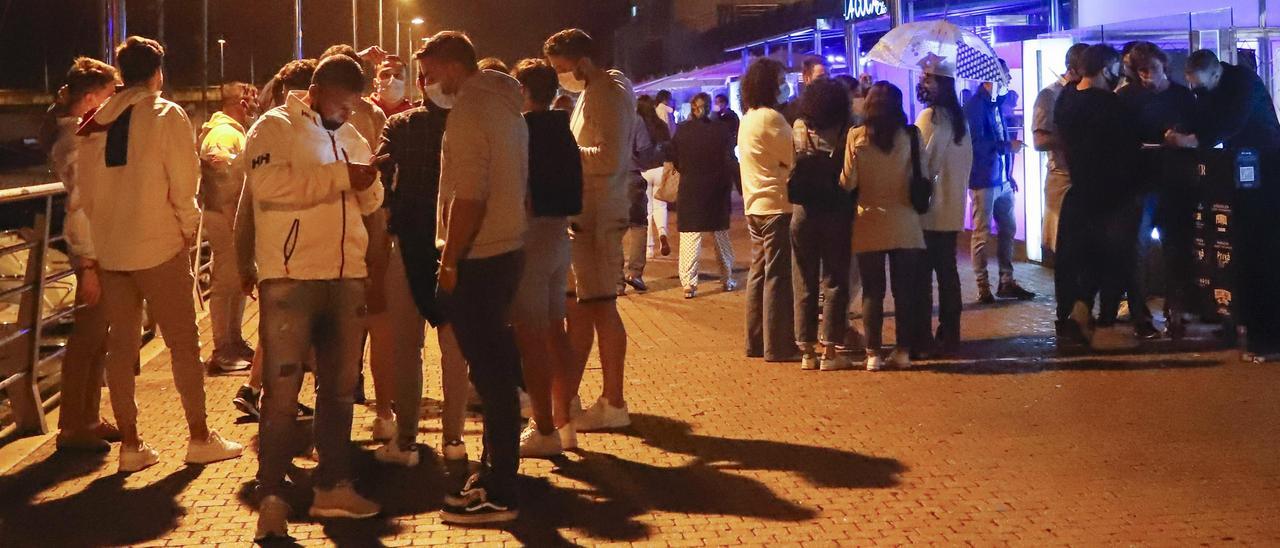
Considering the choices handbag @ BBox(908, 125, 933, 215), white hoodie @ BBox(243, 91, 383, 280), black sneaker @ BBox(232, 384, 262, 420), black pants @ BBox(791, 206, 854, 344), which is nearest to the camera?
white hoodie @ BBox(243, 91, 383, 280)

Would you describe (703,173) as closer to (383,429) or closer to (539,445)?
(383,429)

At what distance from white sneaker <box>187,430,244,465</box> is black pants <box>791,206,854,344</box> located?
371cm

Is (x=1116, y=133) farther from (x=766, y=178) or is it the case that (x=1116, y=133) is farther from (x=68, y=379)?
(x=68, y=379)

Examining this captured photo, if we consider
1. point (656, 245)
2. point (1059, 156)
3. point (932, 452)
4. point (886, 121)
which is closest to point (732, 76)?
point (656, 245)

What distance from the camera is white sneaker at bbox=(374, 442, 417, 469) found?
6.66m

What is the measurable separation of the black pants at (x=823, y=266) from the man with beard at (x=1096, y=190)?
1730 mm

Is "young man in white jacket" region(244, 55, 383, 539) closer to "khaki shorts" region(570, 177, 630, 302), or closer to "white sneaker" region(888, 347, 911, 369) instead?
"khaki shorts" region(570, 177, 630, 302)

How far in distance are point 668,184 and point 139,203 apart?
864 centimetres

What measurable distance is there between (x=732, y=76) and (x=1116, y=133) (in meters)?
21.5

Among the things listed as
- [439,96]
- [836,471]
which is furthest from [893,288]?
[439,96]

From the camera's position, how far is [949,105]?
9.45 m

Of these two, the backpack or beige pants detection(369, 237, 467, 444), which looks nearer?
beige pants detection(369, 237, 467, 444)

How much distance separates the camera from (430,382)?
9.05 meters

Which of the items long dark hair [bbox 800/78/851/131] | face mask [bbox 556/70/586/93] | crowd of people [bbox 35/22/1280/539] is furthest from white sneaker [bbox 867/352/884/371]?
face mask [bbox 556/70/586/93]
